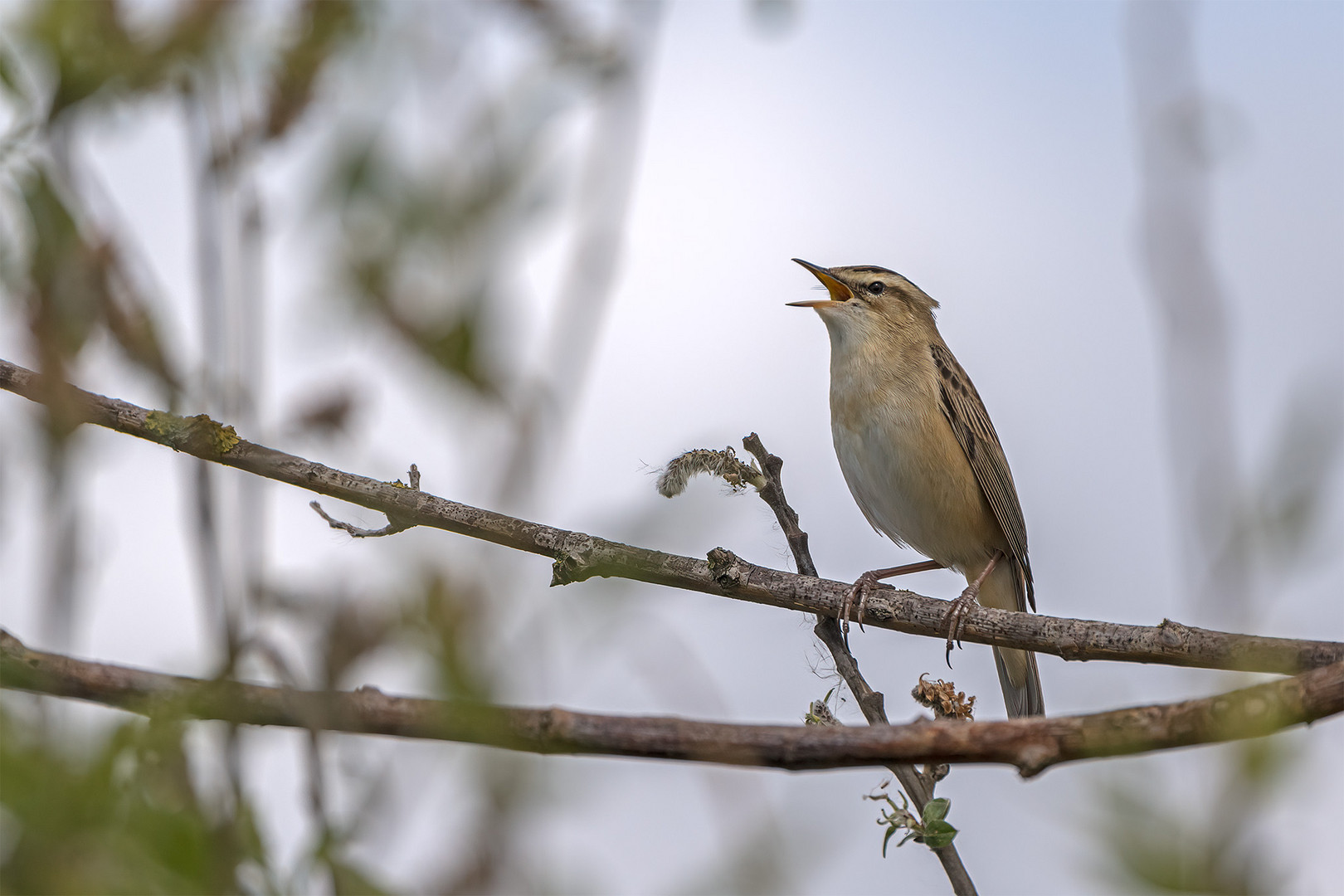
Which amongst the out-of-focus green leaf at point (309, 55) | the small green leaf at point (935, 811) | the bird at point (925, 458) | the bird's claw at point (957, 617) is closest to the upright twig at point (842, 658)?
the small green leaf at point (935, 811)

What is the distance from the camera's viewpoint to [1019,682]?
20.9 feet

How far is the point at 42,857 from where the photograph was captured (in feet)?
3.93

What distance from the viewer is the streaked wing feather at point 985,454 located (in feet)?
20.7

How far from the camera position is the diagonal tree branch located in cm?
284

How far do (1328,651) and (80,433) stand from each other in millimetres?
2915

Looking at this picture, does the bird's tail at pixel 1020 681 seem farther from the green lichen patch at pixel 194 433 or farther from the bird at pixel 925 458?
the green lichen patch at pixel 194 433

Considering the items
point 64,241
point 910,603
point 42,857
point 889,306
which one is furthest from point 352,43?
point 889,306

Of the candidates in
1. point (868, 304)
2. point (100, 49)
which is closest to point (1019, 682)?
point (868, 304)

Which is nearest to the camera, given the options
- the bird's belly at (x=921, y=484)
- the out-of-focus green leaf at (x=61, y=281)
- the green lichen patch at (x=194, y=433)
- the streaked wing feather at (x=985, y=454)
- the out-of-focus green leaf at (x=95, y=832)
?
the out-of-focus green leaf at (x=95, y=832)

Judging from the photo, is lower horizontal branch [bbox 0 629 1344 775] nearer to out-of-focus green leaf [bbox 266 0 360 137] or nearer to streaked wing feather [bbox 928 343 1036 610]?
out-of-focus green leaf [bbox 266 0 360 137]

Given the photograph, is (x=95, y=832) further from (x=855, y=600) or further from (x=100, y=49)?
(x=855, y=600)

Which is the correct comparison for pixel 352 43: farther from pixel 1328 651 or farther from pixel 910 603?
pixel 910 603

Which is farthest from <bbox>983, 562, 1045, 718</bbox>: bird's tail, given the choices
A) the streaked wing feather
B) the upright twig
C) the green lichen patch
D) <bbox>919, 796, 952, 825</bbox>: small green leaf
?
the green lichen patch

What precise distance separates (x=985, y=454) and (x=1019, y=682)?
1.27 m
